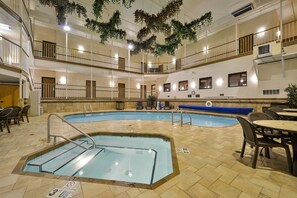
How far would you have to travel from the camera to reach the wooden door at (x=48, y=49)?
33.8 ft

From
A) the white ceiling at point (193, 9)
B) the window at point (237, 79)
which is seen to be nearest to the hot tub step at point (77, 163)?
the white ceiling at point (193, 9)

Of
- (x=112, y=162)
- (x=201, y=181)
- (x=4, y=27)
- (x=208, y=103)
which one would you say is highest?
(x=4, y=27)

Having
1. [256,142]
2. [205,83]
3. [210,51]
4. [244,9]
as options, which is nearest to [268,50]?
[244,9]

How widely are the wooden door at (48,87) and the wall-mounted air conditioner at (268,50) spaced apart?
13816mm

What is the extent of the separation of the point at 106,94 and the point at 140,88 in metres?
4.49

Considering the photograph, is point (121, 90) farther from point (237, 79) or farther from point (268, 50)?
point (268, 50)

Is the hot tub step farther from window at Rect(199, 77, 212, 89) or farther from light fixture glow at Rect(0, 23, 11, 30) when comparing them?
window at Rect(199, 77, 212, 89)

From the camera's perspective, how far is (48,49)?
10477mm

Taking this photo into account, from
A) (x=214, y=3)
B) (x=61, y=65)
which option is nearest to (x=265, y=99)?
(x=214, y=3)

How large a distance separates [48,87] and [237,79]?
14.3 metres

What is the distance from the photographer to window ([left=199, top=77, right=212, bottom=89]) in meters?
10.1

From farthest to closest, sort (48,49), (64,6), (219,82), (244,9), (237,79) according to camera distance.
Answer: (48,49) → (219,82) → (237,79) → (244,9) → (64,6)

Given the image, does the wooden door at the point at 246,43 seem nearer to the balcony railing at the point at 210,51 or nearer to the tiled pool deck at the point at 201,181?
the balcony railing at the point at 210,51

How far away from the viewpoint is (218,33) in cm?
1078
